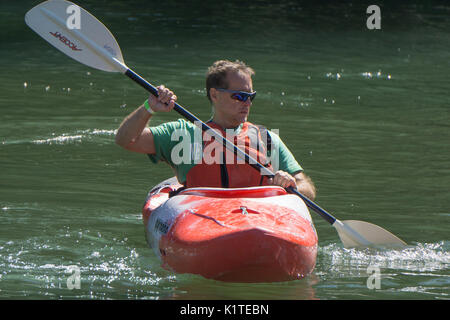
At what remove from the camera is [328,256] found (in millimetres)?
5906

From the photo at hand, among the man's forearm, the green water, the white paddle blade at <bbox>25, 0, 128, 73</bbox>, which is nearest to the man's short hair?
the man's forearm

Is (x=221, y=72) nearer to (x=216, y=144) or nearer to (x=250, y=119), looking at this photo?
(x=216, y=144)

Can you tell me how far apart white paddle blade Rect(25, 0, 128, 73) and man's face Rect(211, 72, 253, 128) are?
2.96 feet

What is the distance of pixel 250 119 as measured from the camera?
10.6m

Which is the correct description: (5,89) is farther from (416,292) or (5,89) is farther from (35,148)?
(416,292)

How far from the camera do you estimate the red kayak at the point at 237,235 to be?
487 cm

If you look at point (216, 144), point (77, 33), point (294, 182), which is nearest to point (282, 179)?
point (294, 182)

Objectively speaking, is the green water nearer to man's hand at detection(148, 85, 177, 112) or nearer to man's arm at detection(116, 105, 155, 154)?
man's arm at detection(116, 105, 155, 154)

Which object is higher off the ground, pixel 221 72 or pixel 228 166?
pixel 221 72

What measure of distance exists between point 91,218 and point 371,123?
4797 mm

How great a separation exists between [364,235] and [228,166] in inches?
41.5

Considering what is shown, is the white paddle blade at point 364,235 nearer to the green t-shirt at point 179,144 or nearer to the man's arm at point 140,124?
the green t-shirt at point 179,144

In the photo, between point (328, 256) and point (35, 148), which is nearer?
point (328, 256)
